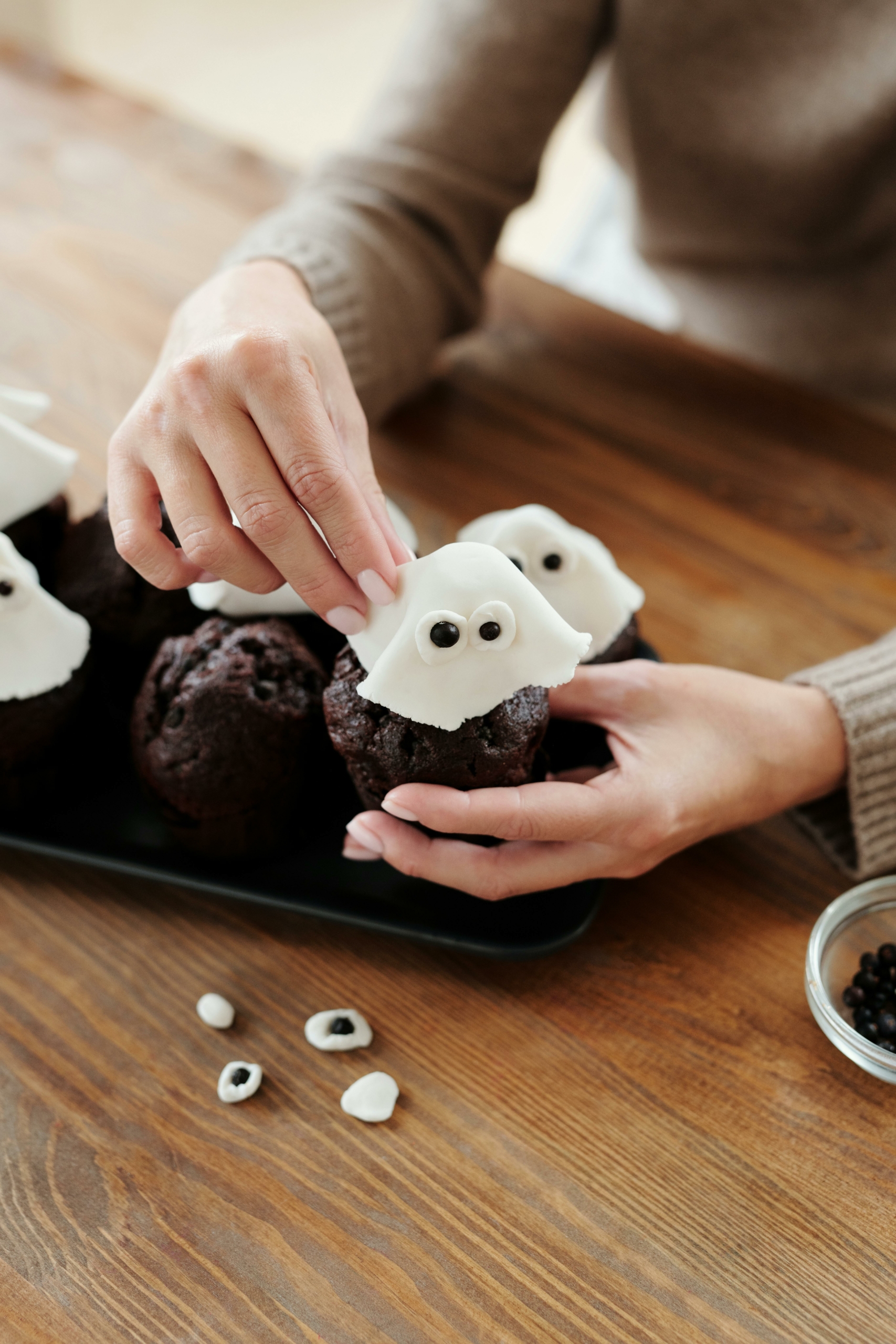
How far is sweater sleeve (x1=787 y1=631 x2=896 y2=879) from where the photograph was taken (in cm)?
100

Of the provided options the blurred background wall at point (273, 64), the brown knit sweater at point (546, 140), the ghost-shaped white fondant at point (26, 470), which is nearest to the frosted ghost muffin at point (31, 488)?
the ghost-shaped white fondant at point (26, 470)

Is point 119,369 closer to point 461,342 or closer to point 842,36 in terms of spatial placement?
point 461,342

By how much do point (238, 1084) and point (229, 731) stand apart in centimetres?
31

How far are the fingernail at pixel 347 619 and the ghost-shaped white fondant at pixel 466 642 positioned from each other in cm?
3

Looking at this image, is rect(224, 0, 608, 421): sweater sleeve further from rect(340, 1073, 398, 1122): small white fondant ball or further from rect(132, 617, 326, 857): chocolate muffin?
rect(340, 1073, 398, 1122): small white fondant ball

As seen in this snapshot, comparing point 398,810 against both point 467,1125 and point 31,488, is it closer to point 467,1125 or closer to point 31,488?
point 467,1125

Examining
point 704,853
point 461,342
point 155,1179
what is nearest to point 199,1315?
point 155,1179

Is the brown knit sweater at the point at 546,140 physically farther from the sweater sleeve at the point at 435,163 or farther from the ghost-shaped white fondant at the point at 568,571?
the ghost-shaped white fondant at the point at 568,571

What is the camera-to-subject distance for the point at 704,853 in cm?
105

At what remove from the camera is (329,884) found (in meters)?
0.96

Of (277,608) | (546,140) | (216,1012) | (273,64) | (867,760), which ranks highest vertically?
(546,140)

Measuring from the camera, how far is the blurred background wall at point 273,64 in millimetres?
3518

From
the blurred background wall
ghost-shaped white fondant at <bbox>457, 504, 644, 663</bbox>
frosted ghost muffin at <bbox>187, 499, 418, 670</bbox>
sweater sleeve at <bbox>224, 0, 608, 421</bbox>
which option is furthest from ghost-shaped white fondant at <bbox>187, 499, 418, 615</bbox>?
the blurred background wall

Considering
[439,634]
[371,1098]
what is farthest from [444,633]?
[371,1098]
